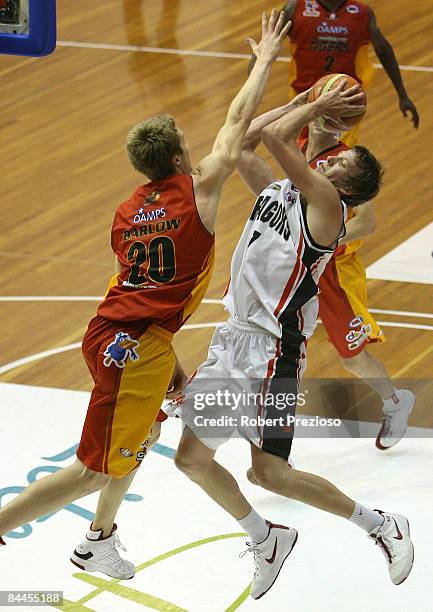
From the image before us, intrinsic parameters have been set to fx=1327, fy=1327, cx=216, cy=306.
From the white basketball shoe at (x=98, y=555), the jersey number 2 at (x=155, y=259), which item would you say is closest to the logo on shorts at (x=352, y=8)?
the jersey number 2 at (x=155, y=259)

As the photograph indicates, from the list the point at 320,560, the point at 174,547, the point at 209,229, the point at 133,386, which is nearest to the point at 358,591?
the point at 320,560

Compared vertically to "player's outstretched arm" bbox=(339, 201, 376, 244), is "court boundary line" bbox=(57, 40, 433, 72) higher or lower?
lower

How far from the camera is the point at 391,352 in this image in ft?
28.8

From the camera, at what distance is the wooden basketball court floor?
8.70m

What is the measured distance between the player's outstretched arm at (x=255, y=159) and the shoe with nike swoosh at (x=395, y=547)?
5.97 ft

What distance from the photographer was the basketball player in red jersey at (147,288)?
586cm

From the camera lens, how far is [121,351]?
5938mm

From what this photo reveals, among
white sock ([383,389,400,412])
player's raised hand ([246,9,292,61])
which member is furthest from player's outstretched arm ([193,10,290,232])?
white sock ([383,389,400,412])

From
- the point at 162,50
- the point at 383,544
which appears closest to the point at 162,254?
the point at 383,544

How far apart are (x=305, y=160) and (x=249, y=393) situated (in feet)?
3.73

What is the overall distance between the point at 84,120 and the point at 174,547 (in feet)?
21.9

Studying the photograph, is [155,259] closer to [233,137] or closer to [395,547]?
[233,137]

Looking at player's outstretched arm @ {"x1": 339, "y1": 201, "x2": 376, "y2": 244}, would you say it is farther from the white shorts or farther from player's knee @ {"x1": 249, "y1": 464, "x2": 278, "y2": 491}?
player's knee @ {"x1": 249, "y1": 464, "x2": 278, "y2": 491}

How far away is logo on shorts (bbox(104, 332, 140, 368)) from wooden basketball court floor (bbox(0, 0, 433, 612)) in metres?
1.36
